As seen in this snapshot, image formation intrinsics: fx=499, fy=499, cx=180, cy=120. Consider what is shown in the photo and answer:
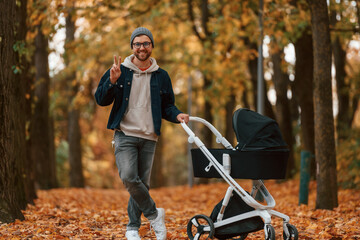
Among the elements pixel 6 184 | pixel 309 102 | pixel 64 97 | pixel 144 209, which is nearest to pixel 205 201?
pixel 309 102

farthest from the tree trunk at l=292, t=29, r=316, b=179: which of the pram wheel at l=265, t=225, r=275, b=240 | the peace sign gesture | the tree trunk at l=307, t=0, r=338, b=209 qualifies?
the peace sign gesture

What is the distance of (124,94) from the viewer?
17.3 feet

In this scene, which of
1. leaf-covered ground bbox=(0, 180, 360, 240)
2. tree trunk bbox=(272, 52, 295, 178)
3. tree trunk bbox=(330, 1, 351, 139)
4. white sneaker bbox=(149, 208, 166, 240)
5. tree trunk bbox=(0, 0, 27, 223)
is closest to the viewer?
white sneaker bbox=(149, 208, 166, 240)

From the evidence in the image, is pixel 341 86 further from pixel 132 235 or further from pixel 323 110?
pixel 132 235

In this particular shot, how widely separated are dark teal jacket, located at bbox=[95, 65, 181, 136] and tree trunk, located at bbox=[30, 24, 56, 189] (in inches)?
318

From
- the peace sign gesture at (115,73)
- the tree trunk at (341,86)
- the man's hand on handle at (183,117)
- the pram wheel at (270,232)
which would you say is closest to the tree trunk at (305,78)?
the tree trunk at (341,86)

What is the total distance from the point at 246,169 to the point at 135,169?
46.1 inches

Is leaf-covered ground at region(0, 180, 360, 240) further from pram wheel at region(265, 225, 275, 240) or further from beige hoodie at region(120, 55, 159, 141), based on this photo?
beige hoodie at region(120, 55, 159, 141)

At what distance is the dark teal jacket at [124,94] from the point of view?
524cm

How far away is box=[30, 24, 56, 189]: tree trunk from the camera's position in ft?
44.4

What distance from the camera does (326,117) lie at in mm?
7945

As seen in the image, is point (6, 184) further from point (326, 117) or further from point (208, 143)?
point (208, 143)

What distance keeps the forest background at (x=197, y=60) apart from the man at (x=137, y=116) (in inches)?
97.0

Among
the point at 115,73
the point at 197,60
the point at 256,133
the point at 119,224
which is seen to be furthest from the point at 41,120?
the point at 256,133
